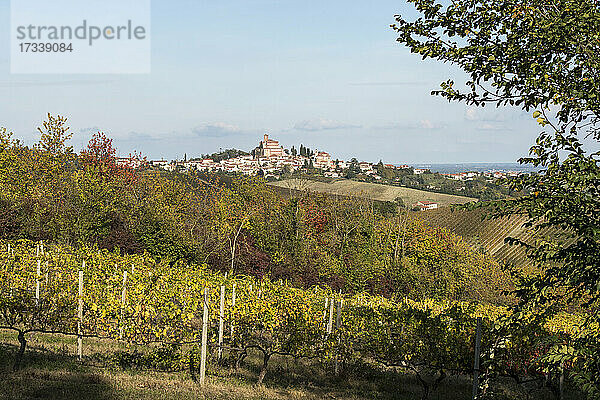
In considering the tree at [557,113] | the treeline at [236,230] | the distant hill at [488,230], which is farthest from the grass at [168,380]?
the distant hill at [488,230]

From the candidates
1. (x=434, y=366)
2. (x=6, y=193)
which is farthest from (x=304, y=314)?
(x=6, y=193)

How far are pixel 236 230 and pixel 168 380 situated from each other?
2026cm

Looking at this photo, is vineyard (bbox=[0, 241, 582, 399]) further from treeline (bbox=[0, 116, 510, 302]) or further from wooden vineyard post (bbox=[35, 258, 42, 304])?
treeline (bbox=[0, 116, 510, 302])

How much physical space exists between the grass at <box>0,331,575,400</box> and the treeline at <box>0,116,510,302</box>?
45.0 feet

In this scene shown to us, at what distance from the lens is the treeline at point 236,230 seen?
2447 cm

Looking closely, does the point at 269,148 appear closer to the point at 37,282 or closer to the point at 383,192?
the point at 383,192

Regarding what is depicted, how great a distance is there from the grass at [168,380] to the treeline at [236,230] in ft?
45.0

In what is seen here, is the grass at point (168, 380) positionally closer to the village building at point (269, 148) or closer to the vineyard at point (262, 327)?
the vineyard at point (262, 327)

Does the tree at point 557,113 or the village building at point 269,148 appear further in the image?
the village building at point 269,148

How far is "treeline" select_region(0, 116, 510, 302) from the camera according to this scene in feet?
80.3

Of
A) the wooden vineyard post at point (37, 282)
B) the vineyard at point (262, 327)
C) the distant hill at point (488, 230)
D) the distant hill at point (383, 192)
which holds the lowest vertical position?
the distant hill at point (488, 230)

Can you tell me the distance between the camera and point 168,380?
29.7 ft

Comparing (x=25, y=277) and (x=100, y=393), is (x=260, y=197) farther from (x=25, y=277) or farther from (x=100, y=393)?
(x=100, y=393)

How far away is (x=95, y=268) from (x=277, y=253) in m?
14.5
